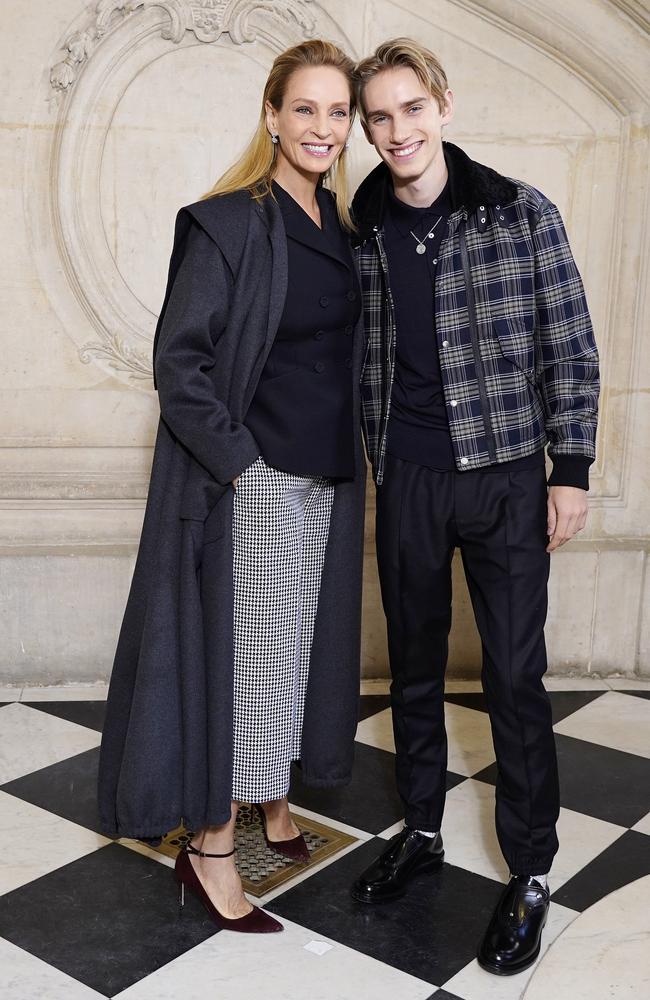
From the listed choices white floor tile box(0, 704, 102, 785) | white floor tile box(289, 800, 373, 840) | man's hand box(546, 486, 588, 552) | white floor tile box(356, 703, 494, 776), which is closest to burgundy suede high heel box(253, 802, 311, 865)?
white floor tile box(289, 800, 373, 840)

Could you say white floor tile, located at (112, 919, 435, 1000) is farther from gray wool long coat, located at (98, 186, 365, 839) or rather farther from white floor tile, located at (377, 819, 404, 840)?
white floor tile, located at (377, 819, 404, 840)

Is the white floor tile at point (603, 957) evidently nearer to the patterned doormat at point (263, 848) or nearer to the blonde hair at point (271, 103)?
the patterned doormat at point (263, 848)

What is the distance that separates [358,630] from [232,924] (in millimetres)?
649

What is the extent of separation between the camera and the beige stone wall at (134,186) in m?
3.15

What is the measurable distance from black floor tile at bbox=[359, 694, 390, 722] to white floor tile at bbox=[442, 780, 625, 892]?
1.79 feet

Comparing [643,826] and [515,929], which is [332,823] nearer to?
[515,929]

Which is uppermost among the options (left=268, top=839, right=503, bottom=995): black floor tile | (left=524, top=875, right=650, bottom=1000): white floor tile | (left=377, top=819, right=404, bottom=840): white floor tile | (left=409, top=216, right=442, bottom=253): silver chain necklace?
(left=409, top=216, right=442, bottom=253): silver chain necklace

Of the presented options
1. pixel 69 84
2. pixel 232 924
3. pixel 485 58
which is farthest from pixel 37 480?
pixel 485 58

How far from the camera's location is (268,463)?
6.68 feet

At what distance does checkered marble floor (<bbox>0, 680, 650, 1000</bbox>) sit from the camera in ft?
6.31

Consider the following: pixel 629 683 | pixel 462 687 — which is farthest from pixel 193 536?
pixel 629 683

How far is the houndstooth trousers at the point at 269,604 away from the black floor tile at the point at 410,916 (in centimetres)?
24

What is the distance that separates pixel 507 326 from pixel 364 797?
A: 1287mm

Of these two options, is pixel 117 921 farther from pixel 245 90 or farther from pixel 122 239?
pixel 245 90
